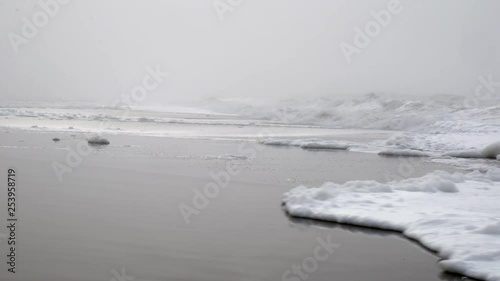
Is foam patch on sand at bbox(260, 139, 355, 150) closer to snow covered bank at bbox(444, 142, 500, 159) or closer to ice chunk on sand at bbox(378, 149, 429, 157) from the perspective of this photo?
ice chunk on sand at bbox(378, 149, 429, 157)

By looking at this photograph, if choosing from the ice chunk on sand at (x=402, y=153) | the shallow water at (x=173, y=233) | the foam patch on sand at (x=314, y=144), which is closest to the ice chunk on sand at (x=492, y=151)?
the ice chunk on sand at (x=402, y=153)

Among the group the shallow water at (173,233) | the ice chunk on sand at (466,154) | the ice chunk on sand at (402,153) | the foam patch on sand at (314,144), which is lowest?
the shallow water at (173,233)

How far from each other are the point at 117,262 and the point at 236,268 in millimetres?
1382

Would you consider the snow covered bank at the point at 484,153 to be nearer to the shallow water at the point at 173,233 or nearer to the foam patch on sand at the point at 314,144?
the foam patch on sand at the point at 314,144

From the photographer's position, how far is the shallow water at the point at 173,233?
20.9 feet

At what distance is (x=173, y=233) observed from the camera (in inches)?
314

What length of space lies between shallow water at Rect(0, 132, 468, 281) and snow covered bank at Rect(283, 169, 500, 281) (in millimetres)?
309

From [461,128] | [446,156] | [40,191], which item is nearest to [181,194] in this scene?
[40,191]

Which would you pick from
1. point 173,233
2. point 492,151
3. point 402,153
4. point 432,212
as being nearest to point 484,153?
Result: point 492,151

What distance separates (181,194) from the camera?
1115 centimetres

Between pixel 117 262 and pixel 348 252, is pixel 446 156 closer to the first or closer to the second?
pixel 348 252

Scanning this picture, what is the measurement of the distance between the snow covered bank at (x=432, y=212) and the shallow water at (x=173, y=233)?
0.31 m

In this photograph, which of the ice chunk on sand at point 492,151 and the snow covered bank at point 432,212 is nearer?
the snow covered bank at point 432,212

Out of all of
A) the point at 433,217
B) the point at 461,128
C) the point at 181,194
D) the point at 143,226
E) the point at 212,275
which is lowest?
the point at 212,275
